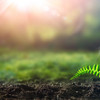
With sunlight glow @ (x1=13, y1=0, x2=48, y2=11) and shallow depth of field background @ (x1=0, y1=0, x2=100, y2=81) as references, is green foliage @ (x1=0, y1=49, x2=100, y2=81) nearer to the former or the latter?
shallow depth of field background @ (x1=0, y1=0, x2=100, y2=81)

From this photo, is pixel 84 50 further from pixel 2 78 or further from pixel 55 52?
pixel 2 78

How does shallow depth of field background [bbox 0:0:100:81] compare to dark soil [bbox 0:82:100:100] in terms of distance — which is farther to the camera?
shallow depth of field background [bbox 0:0:100:81]

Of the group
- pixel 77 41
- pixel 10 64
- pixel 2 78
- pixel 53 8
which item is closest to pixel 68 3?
pixel 53 8

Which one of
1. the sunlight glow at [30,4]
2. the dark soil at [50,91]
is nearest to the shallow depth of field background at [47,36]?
the sunlight glow at [30,4]

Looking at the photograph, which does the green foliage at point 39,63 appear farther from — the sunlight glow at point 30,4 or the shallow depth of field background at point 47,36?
the sunlight glow at point 30,4

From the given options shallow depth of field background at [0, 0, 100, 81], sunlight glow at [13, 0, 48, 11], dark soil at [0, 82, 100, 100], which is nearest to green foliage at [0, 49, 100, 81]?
shallow depth of field background at [0, 0, 100, 81]
